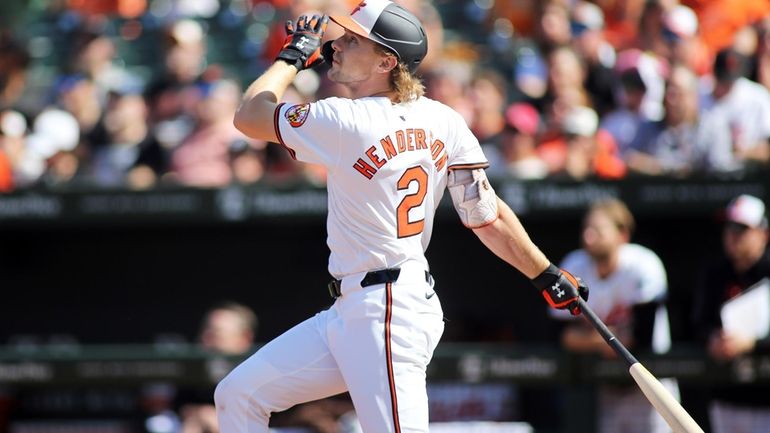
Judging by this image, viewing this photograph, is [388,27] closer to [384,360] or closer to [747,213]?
[384,360]

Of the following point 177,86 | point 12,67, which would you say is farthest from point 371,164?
point 12,67

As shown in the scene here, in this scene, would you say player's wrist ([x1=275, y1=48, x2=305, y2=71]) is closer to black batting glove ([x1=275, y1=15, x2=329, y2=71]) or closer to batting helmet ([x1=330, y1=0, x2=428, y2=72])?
black batting glove ([x1=275, y1=15, x2=329, y2=71])

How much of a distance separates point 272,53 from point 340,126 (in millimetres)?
5594

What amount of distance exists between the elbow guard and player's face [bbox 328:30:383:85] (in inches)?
17.9

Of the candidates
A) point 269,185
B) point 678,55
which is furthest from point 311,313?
point 678,55

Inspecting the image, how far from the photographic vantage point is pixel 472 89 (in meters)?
8.01

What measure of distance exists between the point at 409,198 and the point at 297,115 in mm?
450

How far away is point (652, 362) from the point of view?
6.37 m

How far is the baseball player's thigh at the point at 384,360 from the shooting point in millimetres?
3924

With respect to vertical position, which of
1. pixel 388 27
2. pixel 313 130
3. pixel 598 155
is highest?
pixel 388 27

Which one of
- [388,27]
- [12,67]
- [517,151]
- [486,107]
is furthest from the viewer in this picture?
[12,67]

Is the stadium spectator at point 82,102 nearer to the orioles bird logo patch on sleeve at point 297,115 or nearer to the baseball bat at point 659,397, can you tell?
the orioles bird logo patch on sleeve at point 297,115

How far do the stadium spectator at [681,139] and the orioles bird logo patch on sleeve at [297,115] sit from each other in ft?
10.7

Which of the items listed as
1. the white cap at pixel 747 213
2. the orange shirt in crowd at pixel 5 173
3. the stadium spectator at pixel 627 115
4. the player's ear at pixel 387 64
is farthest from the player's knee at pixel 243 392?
the orange shirt in crowd at pixel 5 173
